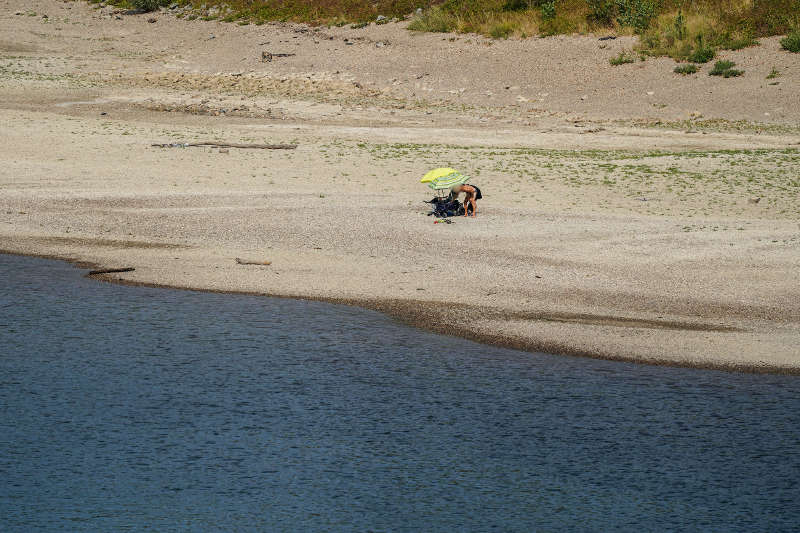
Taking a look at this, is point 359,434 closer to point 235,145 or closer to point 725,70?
point 235,145

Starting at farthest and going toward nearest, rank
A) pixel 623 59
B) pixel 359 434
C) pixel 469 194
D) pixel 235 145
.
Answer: pixel 623 59 < pixel 235 145 < pixel 469 194 < pixel 359 434

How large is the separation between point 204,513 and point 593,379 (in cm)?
438

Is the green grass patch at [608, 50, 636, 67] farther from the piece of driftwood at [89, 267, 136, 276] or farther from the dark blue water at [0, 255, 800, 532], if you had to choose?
the dark blue water at [0, 255, 800, 532]

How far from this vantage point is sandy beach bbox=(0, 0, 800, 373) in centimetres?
1341

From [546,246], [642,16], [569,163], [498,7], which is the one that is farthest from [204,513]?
[498,7]

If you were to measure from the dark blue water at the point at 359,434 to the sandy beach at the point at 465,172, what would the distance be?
1182mm

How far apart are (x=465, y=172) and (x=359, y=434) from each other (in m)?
14.0

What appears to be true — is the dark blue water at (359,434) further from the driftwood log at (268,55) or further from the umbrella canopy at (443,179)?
the driftwood log at (268,55)

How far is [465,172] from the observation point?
2277 centimetres

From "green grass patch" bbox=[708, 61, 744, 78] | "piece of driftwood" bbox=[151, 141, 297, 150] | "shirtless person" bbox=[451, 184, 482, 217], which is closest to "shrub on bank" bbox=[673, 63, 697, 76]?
"green grass patch" bbox=[708, 61, 744, 78]

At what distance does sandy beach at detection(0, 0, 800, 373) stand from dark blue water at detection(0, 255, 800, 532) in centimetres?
118

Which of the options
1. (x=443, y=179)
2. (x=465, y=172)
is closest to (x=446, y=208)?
(x=443, y=179)

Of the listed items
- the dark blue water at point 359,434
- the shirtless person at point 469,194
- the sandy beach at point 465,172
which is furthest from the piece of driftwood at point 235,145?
the dark blue water at point 359,434

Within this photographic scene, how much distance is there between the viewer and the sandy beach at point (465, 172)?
1341cm
